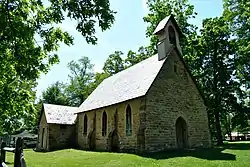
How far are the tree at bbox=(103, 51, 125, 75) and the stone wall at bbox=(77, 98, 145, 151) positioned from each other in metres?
20.4

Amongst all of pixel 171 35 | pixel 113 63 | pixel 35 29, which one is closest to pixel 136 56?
pixel 113 63

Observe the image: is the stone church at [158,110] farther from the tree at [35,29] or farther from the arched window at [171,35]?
the tree at [35,29]

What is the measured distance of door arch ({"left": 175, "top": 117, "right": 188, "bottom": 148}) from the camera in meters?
20.5

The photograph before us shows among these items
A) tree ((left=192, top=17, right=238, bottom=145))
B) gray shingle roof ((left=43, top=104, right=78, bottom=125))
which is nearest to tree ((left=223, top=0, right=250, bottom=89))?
tree ((left=192, top=17, right=238, bottom=145))

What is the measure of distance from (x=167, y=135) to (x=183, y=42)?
1739 centimetres

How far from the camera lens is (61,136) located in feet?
98.7

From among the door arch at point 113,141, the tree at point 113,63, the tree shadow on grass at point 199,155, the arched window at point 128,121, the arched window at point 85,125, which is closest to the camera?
the tree shadow on grass at point 199,155

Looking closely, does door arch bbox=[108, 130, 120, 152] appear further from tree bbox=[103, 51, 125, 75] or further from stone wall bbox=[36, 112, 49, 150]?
tree bbox=[103, 51, 125, 75]

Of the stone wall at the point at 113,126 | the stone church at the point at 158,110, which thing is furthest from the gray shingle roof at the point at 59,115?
the stone church at the point at 158,110

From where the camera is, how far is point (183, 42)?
1273 inches

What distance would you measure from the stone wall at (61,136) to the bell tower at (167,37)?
16.3m

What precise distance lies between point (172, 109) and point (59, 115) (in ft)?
59.0

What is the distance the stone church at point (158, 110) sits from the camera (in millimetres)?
18234

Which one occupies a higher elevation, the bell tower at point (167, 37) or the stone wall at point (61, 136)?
the bell tower at point (167, 37)
